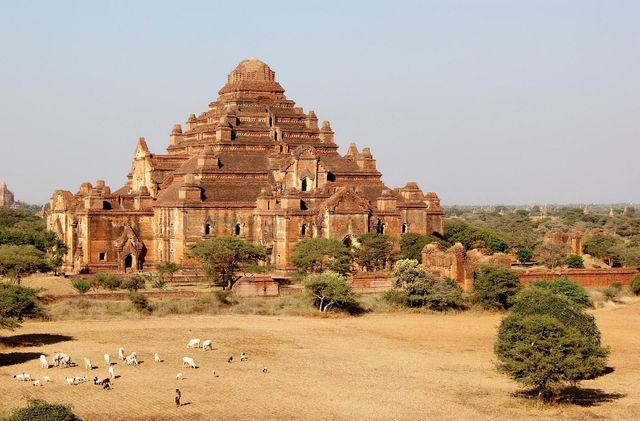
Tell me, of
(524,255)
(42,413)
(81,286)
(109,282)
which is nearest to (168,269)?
(109,282)

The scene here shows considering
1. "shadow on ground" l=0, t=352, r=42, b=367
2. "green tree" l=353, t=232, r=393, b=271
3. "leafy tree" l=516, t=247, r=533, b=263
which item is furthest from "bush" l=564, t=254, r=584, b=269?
"shadow on ground" l=0, t=352, r=42, b=367

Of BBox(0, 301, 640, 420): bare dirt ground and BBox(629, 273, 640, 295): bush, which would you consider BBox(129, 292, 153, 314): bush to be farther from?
BBox(629, 273, 640, 295): bush

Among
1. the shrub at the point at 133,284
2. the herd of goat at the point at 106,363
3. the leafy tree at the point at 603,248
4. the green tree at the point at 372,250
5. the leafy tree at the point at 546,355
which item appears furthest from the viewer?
the leafy tree at the point at 603,248

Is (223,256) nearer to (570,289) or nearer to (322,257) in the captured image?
(322,257)

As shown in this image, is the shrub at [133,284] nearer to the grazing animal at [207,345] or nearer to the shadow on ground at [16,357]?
the grazing animal at [207,345]

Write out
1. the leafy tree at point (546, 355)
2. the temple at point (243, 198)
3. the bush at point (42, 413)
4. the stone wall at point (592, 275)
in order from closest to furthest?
the bush at point (42, 413) < the leafy tree at point (546, 355) < the stone wall at point (592, 275) < the temple at point (243, 198)

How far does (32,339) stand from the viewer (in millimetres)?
49281

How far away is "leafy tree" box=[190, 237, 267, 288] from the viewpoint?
6656 centimetres

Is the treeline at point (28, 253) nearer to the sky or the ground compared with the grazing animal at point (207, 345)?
nearer to the sky

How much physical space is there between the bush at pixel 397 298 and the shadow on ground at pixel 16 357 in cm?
2210

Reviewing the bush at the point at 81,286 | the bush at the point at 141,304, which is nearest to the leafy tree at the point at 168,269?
the bush at the point at 81,286

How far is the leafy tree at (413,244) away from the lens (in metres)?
73.4

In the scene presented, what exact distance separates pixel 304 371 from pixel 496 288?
21669mm

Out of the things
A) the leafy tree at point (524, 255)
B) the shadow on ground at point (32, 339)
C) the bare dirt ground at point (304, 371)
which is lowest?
the bare dirt ground at point (304, 371)
